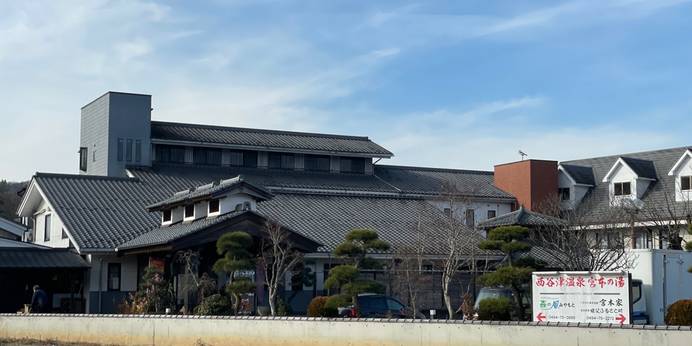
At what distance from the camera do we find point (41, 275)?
3525 cm

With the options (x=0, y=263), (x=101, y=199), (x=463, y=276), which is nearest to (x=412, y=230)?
(x=463, y=276)

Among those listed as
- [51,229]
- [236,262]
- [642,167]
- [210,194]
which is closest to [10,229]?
[51,229]

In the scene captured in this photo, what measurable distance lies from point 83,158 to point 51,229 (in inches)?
424

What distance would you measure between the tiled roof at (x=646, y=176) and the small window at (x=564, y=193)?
45.3 inches

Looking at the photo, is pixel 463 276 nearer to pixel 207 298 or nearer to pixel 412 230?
pixel 412 230

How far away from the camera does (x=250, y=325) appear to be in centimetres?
2061

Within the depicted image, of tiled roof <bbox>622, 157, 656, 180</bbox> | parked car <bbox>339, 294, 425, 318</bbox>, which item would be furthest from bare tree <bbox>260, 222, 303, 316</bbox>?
tiled roof <bbox>622, 157, 656, 180</bbox>

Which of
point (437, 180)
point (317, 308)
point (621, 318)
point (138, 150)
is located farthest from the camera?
point (437, 180)

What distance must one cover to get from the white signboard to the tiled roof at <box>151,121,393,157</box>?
27254mm

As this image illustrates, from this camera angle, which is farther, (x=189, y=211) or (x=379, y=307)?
(x=189, y=211)

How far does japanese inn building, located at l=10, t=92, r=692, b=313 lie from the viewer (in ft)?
108

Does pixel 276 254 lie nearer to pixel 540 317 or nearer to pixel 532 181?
pixel 540 317

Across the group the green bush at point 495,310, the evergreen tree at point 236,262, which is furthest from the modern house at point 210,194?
the green bush at point 495,310

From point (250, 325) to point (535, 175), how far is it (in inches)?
1165
